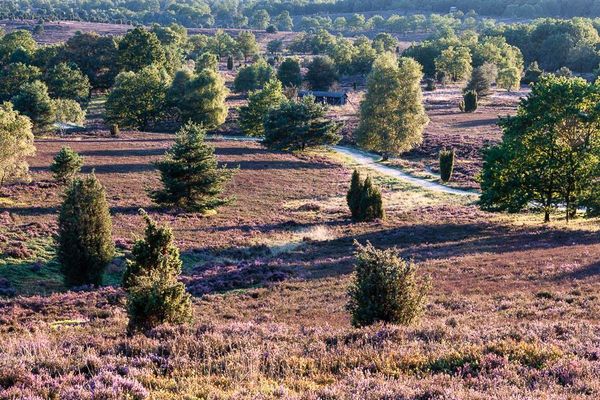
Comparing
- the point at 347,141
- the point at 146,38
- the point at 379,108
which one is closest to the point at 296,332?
the point at 379,108

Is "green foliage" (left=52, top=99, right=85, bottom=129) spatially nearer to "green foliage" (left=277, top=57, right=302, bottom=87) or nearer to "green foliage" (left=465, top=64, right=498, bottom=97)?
"green foliage" (left=277, top=57, right=302, bottom=87)

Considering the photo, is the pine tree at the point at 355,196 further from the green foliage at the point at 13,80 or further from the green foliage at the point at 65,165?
the green foliage at the point at 13,80

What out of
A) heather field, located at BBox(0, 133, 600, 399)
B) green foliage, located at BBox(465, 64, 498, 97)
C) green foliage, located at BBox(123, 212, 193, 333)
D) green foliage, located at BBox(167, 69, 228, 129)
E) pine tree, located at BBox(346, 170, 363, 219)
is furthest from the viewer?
green foliage, located at BBox(465, 64, 498, 97)

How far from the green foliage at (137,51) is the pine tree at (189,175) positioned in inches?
2856

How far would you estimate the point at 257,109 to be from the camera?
82.2 meters

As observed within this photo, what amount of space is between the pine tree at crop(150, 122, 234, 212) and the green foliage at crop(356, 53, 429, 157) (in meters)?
29.4

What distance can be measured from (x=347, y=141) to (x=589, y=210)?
54.1m

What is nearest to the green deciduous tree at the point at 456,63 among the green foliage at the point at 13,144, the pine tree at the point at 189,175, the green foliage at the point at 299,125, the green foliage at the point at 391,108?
the green foliage at the point at 391,108

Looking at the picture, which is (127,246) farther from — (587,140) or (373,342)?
(587,140)

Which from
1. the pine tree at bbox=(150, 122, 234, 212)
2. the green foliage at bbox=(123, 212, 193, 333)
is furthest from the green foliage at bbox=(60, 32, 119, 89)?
the green foliage at bbox=(123, 212, 193, 333)

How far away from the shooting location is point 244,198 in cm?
4944

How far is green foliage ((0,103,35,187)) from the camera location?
129 ft

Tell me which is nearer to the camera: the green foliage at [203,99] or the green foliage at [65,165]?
the green foliage at [65,165]

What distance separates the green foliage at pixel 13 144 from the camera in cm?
3938
